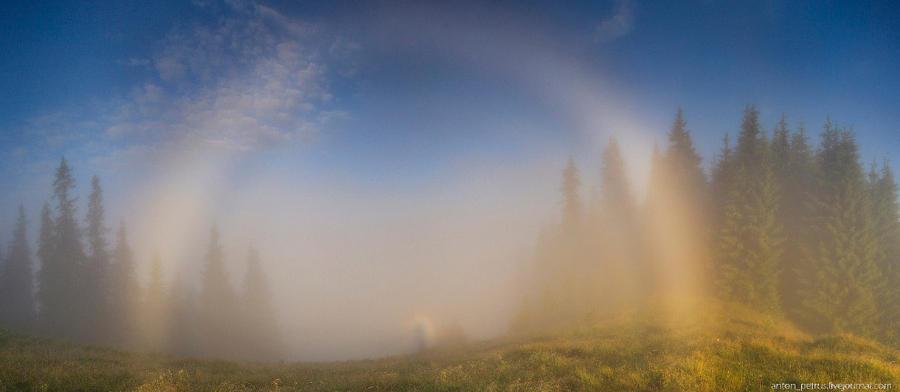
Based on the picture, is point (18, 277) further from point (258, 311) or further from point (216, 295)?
point (258, 311)

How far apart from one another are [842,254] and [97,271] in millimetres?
75945

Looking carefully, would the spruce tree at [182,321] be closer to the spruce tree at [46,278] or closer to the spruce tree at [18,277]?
the spruce tree at [46,278]

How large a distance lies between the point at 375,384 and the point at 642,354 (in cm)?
962

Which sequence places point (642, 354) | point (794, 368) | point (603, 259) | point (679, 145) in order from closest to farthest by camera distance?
point (794, 368)
point (642, 354)
point (679, 145)
point (603, 259)

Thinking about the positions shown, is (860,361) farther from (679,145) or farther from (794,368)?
(679,145)

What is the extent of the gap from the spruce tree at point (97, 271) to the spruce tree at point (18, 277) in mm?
16999

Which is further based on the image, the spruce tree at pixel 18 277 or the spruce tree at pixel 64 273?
the spruce tree at pixel 18 277

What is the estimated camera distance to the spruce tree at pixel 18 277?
172 feet

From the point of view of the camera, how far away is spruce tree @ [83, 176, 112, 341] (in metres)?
44.0

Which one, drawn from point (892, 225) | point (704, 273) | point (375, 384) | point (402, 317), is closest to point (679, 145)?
point (704, 273)

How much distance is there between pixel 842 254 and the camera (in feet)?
88.1

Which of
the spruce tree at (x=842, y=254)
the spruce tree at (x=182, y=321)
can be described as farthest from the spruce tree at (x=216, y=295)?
the spruce tree at (x=842, y=254)

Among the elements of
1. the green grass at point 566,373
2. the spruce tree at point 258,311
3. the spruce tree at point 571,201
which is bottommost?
the spruce tree at point 258,311

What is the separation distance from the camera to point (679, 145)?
3784 centimetres
